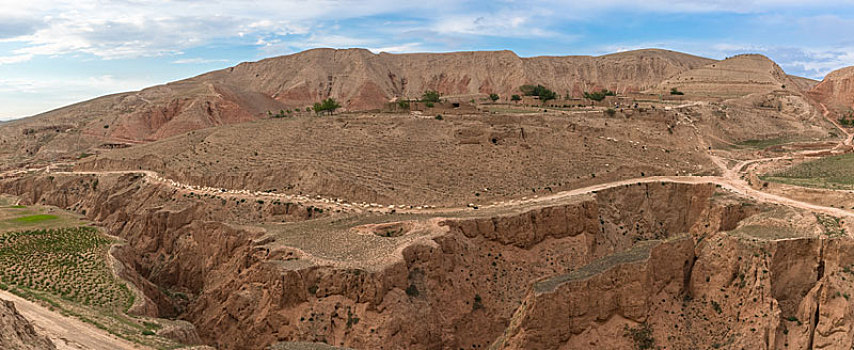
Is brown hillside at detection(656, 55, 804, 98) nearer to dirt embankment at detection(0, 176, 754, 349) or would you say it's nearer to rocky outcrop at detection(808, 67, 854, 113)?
rocky outcrop at detection(808, 67, 854, 113)

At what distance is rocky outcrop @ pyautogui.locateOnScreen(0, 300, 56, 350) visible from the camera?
10398mm

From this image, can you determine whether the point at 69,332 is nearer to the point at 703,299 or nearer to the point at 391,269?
the point at 391,269

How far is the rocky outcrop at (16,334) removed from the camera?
10398 millimetres

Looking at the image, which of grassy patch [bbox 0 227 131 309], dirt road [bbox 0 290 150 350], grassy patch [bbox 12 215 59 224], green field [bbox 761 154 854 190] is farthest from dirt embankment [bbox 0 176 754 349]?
dirt road [bbox 0 290 150 350]

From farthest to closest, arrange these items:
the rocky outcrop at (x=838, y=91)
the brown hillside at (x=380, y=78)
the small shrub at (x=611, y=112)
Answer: the brown hillside at (x=380, y=78) < the rocky outcrop at (x=838, y=91) < the small shrub at (x=611, y=112)

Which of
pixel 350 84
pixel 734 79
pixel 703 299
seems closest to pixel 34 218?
pixel 703 299

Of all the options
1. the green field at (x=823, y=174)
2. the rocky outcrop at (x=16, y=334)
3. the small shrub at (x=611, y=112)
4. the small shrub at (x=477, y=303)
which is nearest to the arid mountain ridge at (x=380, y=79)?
the small shrub at (x=611, y=112)

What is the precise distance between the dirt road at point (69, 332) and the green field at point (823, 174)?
113 ft

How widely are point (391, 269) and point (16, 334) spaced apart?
40.2 feet

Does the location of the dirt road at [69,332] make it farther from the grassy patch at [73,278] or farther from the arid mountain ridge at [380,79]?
the arid mountain ridge at [380,79]

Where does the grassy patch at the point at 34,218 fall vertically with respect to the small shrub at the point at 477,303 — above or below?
above

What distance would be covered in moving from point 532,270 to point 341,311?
1018 cm

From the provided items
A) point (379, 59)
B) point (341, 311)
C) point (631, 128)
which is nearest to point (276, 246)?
point (341, 311)

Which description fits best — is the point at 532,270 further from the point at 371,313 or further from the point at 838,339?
the point at 838,339
